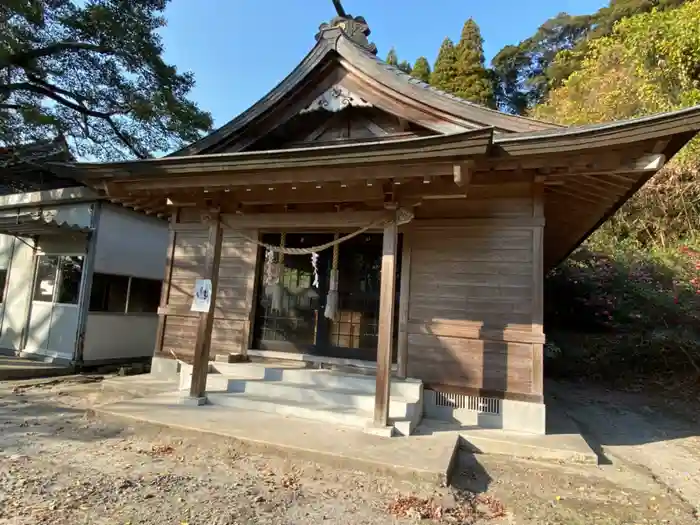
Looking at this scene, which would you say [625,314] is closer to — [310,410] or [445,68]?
[310,410]

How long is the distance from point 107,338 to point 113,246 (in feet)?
6.09

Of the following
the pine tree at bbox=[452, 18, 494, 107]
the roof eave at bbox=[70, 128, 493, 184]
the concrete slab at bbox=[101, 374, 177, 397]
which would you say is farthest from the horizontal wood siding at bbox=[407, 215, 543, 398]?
the pine tree at bbox=[452, 18, 494, 107]

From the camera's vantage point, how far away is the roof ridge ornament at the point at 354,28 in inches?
233

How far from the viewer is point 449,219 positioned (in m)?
5.39

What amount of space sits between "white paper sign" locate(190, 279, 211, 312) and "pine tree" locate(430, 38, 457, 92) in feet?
74.0

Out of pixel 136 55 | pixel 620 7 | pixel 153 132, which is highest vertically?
pixel 620 7

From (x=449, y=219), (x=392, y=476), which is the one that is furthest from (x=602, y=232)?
(x=392, y=476)

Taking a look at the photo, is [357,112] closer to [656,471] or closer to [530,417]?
[530,417]

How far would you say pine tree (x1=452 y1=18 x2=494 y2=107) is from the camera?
23.5m

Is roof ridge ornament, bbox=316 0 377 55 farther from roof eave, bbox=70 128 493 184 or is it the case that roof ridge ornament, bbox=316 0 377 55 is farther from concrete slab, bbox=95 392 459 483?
concrete slab, bbox=95 392 459 483

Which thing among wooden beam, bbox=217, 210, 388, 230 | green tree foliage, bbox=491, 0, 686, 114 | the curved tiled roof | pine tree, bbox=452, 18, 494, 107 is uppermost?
green tree foliage, bbox=491, 0, 686, 114

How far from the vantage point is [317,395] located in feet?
16.6

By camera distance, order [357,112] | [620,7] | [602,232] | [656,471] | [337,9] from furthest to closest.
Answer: [620,7], [602,232], [357,112], [337,9], [656,471]

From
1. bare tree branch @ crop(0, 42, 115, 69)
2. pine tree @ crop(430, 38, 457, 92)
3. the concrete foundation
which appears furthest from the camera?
A: pine tree @ crop(430, 38, 457, 92)
